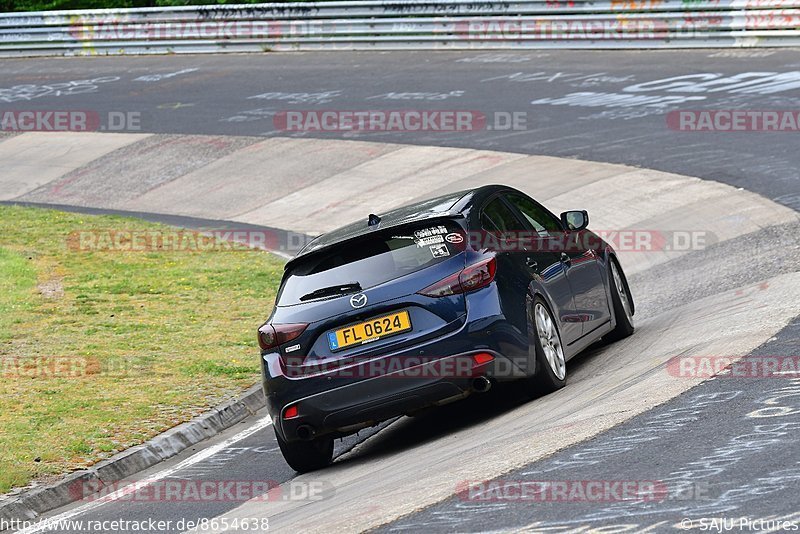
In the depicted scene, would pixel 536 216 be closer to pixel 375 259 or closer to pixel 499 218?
pixel 499 218

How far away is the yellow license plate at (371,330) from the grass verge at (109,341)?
6.69ft

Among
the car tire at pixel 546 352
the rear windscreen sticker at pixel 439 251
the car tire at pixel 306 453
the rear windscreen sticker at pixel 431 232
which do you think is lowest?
the car tire at pixel 306 453

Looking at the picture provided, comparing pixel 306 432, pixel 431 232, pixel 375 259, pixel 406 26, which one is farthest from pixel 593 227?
pixel 406 26

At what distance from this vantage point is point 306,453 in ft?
28.2

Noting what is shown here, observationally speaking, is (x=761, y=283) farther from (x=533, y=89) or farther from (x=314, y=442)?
(x=533, y=89)

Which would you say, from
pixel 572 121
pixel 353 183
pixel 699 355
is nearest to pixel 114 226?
pixel 353 183

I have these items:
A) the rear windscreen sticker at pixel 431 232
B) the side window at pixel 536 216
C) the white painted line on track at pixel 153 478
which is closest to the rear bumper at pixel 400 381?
the rear windscreen sticker at pixel 431 232

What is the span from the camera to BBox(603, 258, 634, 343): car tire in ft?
34.8

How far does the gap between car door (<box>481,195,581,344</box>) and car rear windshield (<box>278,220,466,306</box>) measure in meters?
0.44

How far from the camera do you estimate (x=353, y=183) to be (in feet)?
67.3

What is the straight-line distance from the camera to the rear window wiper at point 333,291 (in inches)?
331

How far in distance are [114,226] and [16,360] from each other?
753 centimetres

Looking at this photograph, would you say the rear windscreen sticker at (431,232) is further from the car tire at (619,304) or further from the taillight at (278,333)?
the car tire at (619,304)

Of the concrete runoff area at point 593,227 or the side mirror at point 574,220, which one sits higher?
the side mirror at point 574,220
